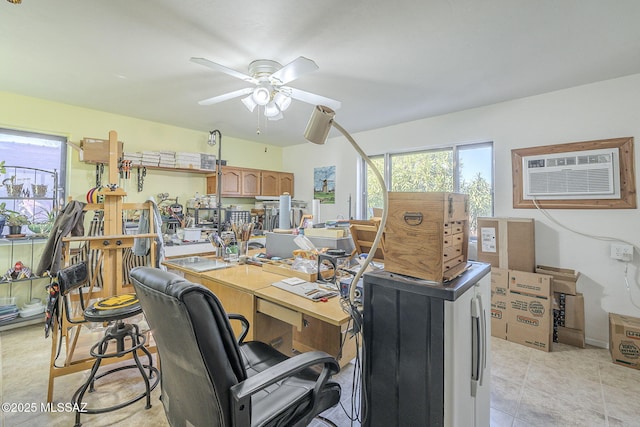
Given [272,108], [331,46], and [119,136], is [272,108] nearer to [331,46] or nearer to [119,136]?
[331,46]

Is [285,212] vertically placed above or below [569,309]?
above

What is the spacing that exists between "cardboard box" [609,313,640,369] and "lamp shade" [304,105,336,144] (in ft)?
10.6

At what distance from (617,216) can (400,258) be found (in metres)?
3.02

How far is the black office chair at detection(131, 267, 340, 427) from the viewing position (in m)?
0.92

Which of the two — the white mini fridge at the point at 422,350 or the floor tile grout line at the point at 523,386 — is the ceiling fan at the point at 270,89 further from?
the floor tile grout line at the point at 523,386

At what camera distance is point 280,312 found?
1558mm

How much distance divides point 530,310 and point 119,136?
5.44 metres

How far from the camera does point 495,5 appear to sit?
1736 millimetres

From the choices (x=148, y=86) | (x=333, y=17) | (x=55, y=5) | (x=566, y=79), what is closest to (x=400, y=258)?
(x=333, y=17)

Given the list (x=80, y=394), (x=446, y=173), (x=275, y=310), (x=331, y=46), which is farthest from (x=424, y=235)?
(x=446, y=173)

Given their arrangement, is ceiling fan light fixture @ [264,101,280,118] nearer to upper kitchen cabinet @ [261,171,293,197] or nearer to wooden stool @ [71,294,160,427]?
wooden stool @ [71,294,160,427]

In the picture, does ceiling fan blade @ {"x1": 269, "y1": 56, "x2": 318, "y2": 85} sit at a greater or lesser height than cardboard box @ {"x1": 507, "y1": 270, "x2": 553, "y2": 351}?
greater

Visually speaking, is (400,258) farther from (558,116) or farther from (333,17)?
(558,116)

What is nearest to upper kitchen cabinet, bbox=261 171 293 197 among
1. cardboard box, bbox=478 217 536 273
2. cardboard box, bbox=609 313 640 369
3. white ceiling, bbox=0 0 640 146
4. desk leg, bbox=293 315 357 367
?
white ceiling, bbox=0 0 640 146
